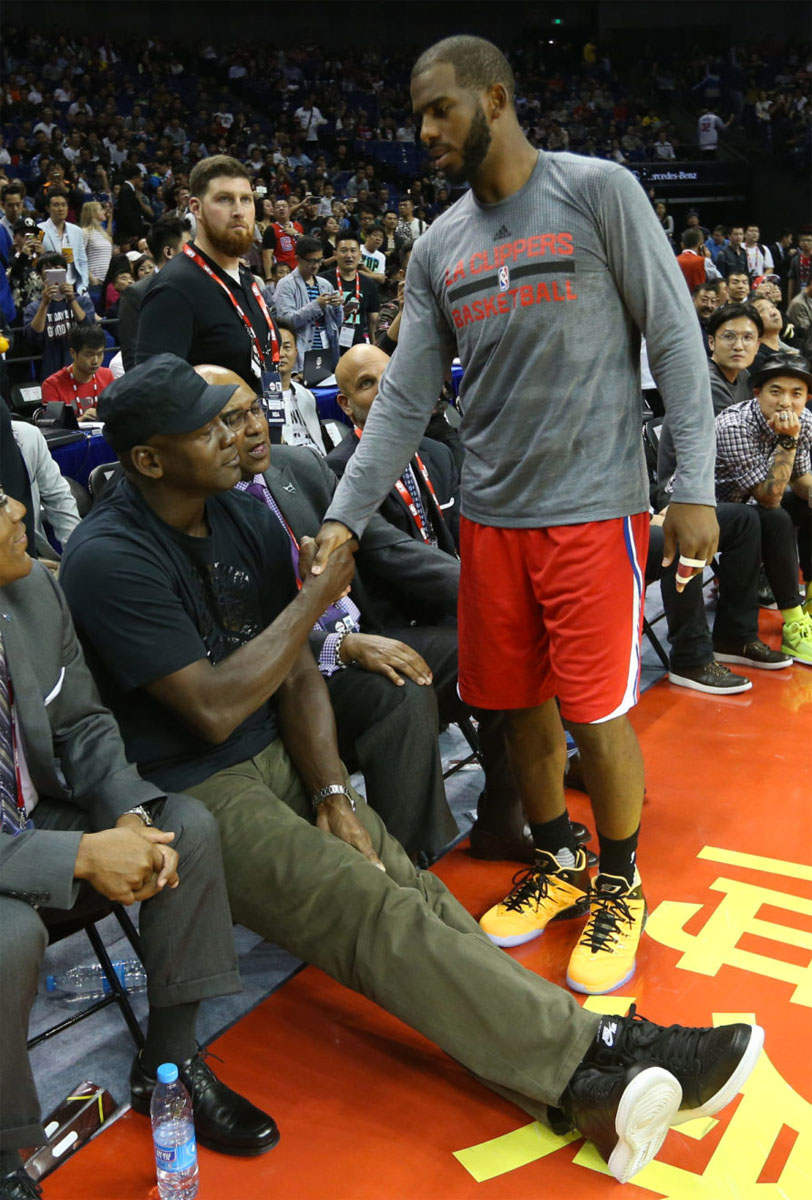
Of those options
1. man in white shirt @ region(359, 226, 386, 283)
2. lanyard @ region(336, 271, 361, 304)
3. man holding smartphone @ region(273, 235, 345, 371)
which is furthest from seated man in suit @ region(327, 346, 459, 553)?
man in white shirt @ region(359, 226, 386, 283)

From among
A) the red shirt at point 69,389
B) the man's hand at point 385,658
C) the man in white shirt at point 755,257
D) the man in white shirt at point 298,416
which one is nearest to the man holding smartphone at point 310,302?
the red shirt at point 69,389

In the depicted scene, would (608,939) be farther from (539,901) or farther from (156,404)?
(156,404)

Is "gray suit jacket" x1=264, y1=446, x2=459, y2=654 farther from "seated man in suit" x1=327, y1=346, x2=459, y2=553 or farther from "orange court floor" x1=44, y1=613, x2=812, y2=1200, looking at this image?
"orange court floor" x1=44, y1=613, x2=812, y2=1200

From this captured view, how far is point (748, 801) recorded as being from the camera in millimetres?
3043

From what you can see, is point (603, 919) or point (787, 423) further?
point (787, 423)

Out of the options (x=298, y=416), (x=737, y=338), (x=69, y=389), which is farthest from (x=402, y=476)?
(x=69, y=389)

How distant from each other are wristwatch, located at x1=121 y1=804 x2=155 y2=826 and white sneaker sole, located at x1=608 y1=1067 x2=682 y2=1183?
872 millimetres

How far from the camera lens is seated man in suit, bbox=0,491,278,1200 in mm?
1690

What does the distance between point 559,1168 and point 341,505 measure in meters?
1.31

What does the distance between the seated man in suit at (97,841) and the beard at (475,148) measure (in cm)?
100

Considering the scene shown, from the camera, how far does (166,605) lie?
6.51ft

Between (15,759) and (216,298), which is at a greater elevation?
(216,298)

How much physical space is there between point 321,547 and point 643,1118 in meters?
1.18

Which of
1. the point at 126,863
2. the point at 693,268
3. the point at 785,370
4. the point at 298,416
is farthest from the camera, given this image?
the point at 693,268
